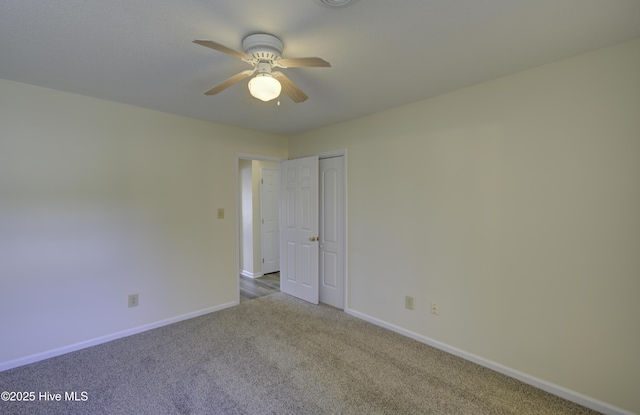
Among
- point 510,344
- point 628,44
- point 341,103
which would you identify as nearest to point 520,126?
point 628,44

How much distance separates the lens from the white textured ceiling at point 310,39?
144 cm

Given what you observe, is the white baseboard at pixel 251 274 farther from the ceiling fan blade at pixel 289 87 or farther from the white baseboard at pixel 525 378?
the ceiling fan blade at pixel 289 87

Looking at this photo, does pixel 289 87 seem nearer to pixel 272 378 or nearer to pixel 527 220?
pixel 527 220

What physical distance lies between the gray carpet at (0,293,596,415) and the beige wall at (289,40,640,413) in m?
0.31

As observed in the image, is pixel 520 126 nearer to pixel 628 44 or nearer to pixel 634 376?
pixel 628 44

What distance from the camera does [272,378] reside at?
86.7 inches

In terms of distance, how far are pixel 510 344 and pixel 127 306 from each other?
12.0 ft

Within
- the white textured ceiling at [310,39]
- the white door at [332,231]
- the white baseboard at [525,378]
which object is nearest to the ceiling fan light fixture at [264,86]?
the white textured ceiling at [310,39]

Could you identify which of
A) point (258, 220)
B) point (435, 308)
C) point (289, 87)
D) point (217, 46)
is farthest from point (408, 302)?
point (258, 220)

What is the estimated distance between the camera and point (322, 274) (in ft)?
12.7

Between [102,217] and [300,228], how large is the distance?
7.47ft

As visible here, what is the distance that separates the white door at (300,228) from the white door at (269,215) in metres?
1.05

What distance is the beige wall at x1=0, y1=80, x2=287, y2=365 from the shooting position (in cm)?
235

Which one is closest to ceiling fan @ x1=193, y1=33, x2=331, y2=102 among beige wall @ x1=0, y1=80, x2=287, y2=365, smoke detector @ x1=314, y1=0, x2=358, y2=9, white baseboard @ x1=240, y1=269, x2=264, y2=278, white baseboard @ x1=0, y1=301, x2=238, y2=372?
smoke detector @ x1=314, y1=0, x2=358, y2=9
